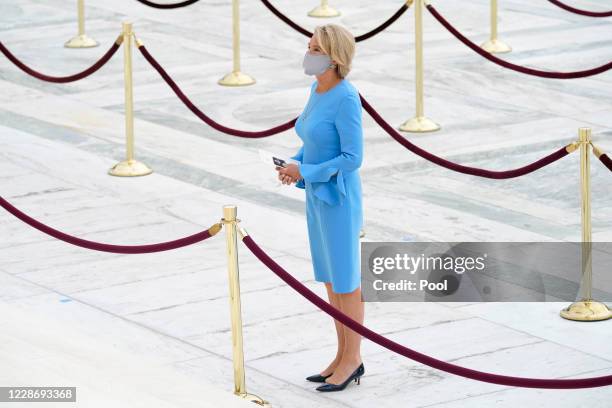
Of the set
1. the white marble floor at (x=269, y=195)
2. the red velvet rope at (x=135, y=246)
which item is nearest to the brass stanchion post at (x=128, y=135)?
the white marble floor at (x=269, y=195)

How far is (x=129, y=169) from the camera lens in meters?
12.2

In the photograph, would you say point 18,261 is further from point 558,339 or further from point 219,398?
point 558,339

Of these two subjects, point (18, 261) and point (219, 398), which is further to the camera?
point (18, 261)

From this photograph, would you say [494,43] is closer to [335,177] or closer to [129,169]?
[129,169]

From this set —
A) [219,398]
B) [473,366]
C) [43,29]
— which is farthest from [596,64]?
[219,398]

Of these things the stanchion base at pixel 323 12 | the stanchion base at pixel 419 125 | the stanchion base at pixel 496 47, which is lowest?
the stanchion base at pixel 419 125

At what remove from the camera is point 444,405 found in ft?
24.7

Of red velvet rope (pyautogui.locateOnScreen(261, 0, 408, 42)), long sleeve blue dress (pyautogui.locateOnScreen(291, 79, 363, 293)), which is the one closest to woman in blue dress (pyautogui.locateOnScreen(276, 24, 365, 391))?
long sleeve blue dress (pyautogui.locateOnScreen(291, 79, 363, 293))

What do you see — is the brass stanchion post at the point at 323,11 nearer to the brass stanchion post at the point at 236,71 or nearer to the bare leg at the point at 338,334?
the brass stanchion post at the point at 236,71

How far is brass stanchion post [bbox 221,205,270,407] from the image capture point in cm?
728

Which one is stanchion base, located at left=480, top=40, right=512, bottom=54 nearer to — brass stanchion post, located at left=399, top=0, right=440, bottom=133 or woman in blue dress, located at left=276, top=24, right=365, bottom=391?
brass stanchion post, located at left=399, top=0, right=440, bottom=133

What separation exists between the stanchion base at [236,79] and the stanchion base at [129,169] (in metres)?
3.20

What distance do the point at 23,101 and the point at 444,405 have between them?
8285mm

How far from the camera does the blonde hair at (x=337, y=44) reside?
24.8 feet
